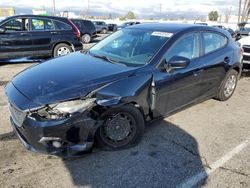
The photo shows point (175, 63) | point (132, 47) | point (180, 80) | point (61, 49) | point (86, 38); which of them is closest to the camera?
point (175, 63)

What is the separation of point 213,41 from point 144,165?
9.57 ft

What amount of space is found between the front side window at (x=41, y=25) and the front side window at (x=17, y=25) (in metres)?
0.24

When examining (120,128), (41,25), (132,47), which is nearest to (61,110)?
(120,128)

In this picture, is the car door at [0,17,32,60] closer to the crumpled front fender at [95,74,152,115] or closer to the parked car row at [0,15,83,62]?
the parked car row at [0,15,83,62]

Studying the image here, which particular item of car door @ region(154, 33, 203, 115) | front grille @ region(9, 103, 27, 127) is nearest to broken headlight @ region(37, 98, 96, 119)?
front grille @ region(9, 103, 27, 127)

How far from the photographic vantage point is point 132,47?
4.45 meters

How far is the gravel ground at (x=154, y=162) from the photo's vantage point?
3.18 m

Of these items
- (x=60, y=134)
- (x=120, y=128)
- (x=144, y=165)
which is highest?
(x=60, y=134)

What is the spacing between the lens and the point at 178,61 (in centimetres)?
405

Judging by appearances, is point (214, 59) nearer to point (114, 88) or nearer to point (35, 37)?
point (114, 88)

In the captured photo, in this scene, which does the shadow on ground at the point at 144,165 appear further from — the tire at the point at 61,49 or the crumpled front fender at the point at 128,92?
the tire at the point at 61,49

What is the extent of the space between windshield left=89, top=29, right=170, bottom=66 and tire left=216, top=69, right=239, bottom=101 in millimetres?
2028

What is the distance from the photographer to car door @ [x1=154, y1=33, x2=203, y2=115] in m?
4.07

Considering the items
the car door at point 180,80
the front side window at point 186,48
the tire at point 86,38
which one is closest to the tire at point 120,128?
the car door at point 180,80
